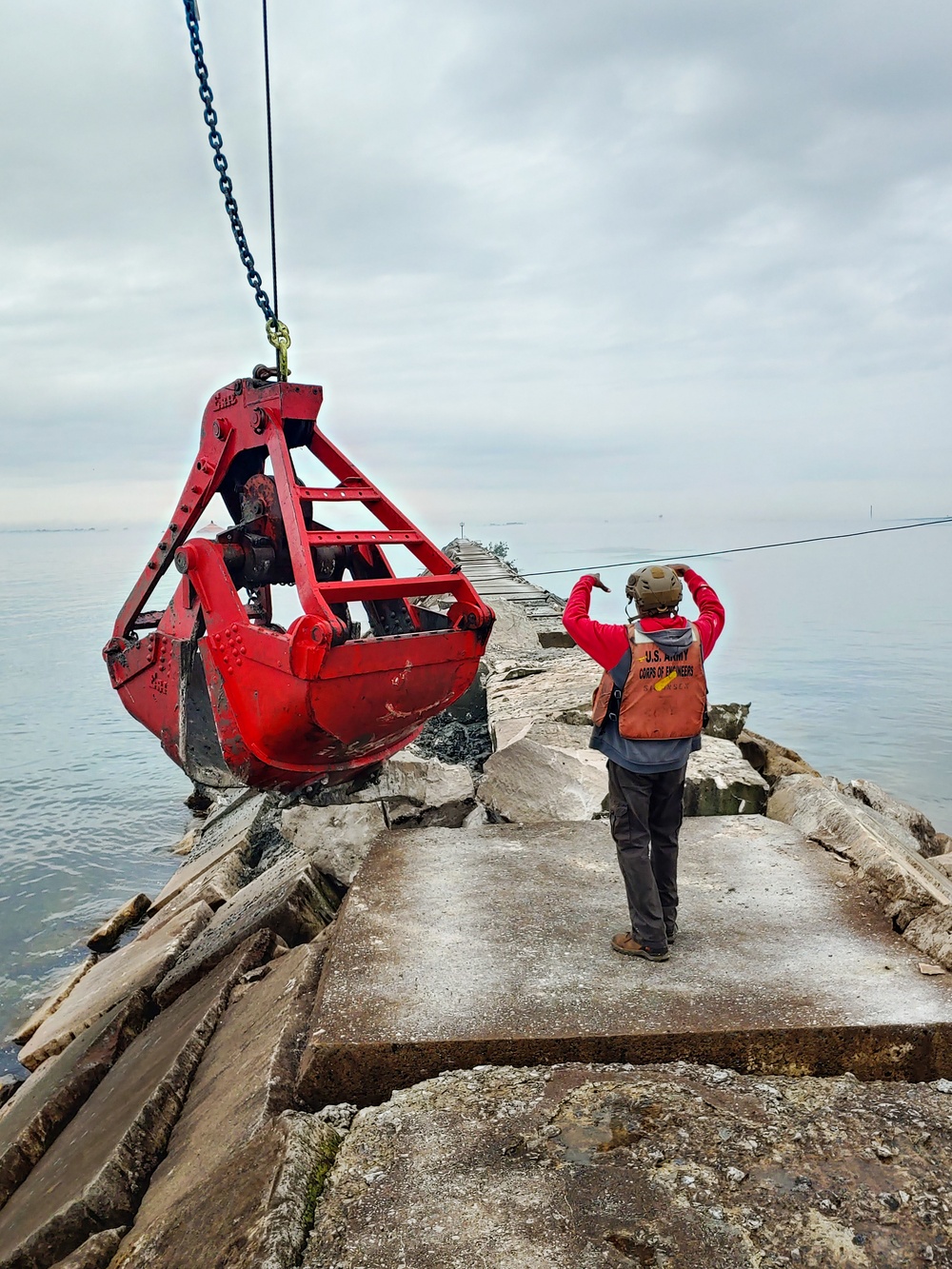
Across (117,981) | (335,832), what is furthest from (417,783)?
(117,981)

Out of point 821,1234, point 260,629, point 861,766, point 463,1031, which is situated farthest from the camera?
point 861,766

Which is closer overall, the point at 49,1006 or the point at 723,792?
the point at 723,792

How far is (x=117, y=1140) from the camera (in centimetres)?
294

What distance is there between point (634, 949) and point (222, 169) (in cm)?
391

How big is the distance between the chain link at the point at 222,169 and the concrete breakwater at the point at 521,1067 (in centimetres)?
269

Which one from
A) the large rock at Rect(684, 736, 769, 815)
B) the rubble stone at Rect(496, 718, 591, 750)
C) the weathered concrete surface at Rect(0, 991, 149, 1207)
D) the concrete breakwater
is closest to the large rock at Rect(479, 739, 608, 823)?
the concrete breakwater

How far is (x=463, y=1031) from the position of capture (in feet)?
9.04

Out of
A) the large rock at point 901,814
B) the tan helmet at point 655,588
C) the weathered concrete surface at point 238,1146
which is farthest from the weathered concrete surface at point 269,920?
the large rock at point 901,814

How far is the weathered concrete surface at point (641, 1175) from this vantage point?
1959mm

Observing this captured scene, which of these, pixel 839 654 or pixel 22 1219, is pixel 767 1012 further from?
pixel 839 654

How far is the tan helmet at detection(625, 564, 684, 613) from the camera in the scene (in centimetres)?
332

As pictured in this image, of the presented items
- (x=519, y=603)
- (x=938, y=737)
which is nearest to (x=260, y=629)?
A: (x=519, y=603)

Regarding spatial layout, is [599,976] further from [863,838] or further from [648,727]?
[863,838]

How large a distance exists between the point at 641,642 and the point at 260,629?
1.68 meters
